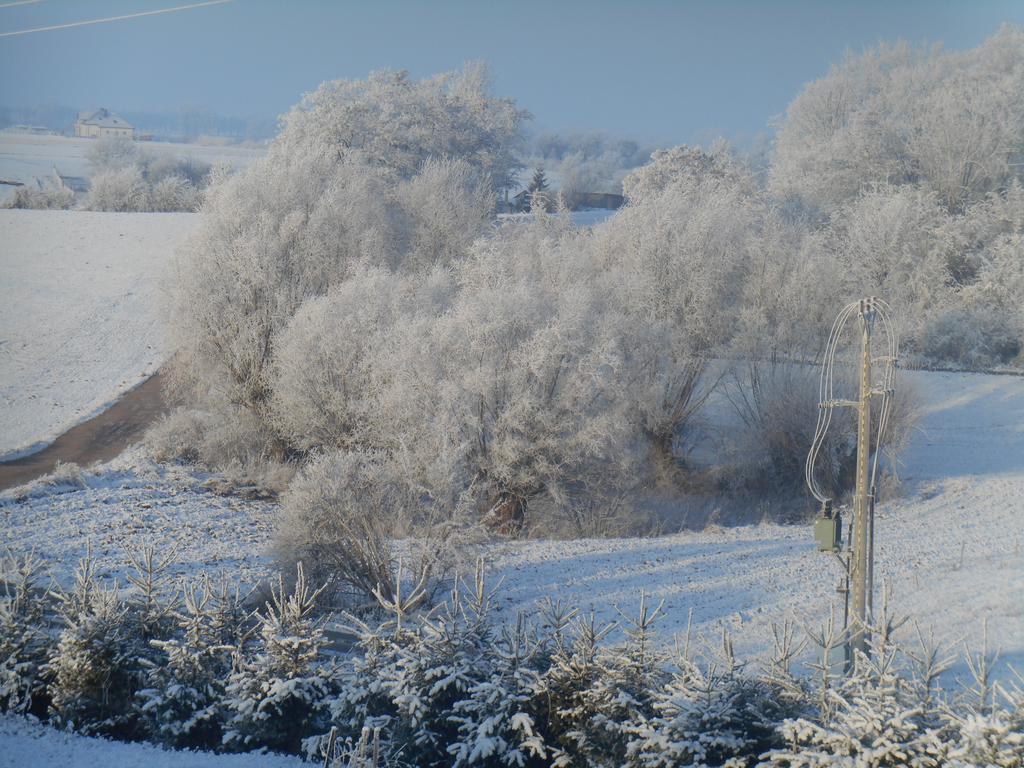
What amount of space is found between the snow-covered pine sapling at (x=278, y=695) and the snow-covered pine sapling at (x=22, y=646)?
1777mm

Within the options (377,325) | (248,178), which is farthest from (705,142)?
(377,325)

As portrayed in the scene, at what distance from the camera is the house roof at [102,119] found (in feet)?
64.0

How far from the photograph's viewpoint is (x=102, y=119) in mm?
21547

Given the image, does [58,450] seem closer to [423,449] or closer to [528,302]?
[423,449]

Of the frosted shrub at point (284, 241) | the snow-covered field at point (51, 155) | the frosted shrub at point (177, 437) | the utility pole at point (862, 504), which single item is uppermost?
the snow-covered field at point (51, 155)

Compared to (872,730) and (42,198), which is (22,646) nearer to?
(872,730)

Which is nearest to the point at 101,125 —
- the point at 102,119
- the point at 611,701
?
the point at 102,119

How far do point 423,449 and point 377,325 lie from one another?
4.10m

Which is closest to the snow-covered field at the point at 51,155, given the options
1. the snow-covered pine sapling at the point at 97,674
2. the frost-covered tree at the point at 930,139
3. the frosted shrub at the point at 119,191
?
the frosted shrub at the point at 119,191

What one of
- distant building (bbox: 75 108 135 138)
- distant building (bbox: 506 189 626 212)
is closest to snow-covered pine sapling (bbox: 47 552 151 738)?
distant building (bbox: 75 108 135 138)

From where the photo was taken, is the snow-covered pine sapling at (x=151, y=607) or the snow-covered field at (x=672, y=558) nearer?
the snow-covered pine sapling at (x=151, y=607)

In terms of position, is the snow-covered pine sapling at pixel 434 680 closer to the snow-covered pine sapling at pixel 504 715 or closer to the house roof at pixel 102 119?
the snow-covered pine sapling at pixel 504 715

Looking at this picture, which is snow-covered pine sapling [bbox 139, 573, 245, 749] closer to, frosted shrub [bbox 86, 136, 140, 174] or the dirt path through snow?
the dirt path through snow

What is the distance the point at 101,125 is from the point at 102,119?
961mm
